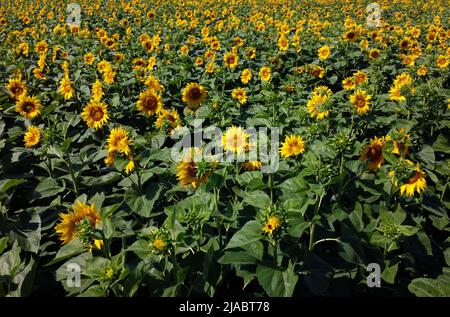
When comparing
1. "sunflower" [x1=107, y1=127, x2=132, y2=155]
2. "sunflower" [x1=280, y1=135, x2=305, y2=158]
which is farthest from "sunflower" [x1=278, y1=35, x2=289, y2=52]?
"sunflower" [x1=107, y1=127, x2=132, y2=155]

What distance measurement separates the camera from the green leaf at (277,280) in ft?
7.16

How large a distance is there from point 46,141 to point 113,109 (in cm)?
224

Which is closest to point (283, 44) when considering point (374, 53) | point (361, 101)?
point (374, 53)

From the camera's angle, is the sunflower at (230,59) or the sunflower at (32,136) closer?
the sunflower at (32,136)

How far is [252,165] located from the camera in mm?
3271

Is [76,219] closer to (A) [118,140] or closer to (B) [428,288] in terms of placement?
(A) [118,140]

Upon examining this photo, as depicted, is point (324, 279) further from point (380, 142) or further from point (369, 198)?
point (380, 142)

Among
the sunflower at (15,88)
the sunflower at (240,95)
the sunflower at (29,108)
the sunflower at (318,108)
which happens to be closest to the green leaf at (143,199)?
the sunflower at (29,108)

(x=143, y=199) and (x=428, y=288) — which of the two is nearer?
(x=428, y=288)

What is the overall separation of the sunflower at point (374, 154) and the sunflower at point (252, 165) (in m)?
1.02

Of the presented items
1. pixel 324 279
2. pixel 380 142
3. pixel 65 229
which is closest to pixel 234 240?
pixel 324 279

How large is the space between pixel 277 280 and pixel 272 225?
0.38 metres

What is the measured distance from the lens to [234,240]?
2303mm

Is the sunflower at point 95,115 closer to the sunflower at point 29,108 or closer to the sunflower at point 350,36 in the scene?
the sunflower at point 29,108
